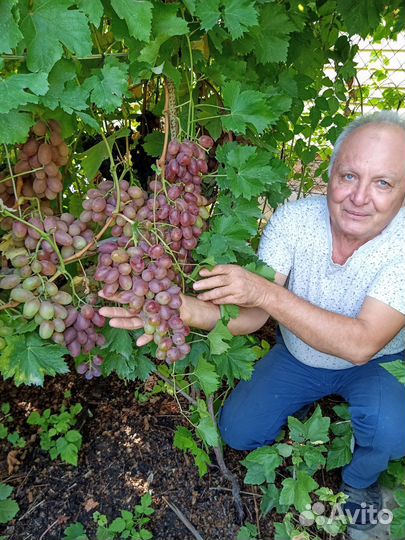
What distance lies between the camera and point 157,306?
135cm

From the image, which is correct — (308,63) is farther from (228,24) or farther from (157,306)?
(157,306)

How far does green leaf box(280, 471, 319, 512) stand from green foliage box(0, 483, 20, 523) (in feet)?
3.17

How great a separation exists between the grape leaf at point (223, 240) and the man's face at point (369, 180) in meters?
0.53

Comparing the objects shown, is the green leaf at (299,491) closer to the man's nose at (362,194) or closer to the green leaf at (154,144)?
the man's nose at (362,194)

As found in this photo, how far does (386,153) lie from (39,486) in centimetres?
176

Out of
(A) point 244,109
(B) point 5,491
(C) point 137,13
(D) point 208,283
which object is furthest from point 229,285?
(B) point 5,491

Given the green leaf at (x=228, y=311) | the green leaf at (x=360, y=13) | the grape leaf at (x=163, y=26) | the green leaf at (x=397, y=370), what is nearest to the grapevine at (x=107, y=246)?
the green leaf at (x=228, y=311)

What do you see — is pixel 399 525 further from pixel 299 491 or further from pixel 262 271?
pixel 262 271

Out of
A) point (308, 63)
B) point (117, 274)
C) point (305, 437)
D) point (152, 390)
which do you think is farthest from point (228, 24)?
point (152, 390)

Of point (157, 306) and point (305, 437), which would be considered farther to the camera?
point (305, 437)

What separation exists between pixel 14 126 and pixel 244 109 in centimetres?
58

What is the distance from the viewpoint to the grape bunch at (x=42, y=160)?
1450 mm

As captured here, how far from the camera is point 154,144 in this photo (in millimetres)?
1756

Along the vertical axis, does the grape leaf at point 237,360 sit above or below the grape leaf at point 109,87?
below
